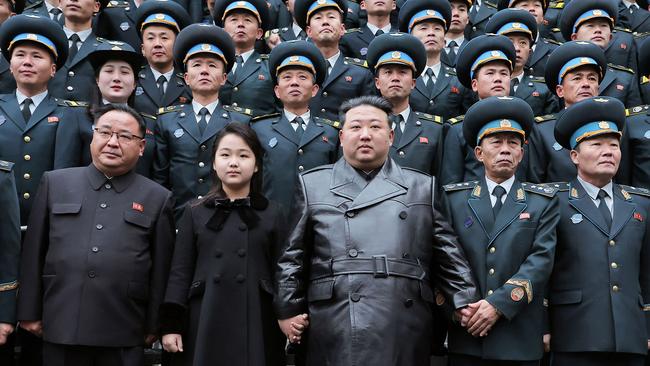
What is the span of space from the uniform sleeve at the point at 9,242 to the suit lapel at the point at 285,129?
2152mm

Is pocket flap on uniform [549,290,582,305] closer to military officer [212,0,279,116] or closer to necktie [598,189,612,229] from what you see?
necktie [598,189,612,229]

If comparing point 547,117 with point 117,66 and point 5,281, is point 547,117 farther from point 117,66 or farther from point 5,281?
point 5,281

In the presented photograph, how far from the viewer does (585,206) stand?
18.8 feet

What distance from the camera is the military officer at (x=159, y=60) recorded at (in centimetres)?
787

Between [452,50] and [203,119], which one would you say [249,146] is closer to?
[203,119]

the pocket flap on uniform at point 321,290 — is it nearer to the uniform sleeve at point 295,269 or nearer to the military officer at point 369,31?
the uniform sleeve at point 295,269

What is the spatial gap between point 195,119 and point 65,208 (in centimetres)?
181

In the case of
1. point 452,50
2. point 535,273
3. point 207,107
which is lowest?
point 535,273

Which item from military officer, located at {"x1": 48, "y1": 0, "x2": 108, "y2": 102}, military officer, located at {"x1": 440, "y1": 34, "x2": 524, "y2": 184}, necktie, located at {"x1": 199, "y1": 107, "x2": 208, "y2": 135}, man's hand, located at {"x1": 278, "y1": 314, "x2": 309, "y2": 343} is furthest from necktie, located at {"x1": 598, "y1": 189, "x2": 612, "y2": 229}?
military officer, located at {"x1": 48, "y1": 0, "x2": 108, "y2": 102}

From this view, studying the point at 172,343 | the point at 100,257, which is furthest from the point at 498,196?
the point at 100,257

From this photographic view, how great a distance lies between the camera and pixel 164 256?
5484mm

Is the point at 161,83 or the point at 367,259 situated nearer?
the point at 367,259

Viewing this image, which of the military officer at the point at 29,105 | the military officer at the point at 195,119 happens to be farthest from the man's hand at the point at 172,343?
the military officer at the point at 29,105

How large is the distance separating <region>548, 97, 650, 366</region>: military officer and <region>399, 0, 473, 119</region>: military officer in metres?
2.14
